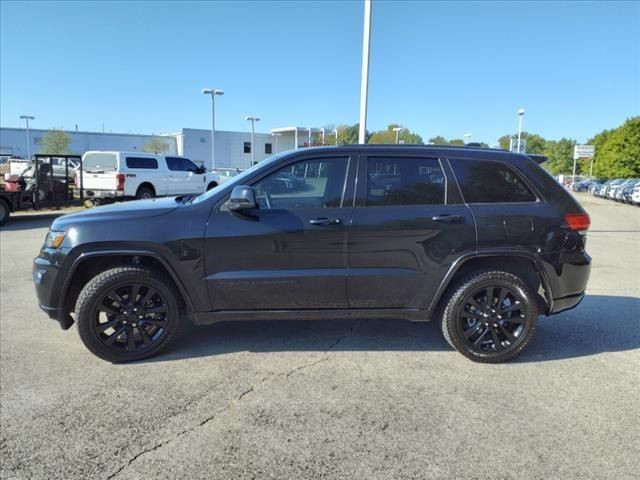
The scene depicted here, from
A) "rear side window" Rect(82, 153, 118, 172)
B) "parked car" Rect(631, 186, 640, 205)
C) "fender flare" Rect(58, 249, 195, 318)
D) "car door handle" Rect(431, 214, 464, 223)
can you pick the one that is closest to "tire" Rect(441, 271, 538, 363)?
"car door handle" Rect(431, 214, 464, 223)

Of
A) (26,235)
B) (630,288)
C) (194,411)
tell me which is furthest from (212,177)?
(194,411)

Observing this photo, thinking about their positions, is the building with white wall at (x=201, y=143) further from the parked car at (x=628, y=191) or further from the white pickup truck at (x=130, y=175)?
the white pickup truck at (x=130, y=175)

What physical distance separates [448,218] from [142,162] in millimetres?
16414

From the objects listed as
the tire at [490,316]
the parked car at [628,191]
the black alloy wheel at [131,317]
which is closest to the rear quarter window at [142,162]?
the black alloy wheel at [131,317]

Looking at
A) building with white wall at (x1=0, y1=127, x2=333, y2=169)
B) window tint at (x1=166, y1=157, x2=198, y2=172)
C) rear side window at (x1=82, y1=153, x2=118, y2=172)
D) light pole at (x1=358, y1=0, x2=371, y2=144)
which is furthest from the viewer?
building with white wall at (x1=0, y1=127, x2=333, y2=169)

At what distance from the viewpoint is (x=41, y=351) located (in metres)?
4.34

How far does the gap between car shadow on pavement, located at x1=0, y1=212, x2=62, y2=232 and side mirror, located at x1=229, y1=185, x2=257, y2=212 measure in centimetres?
1202

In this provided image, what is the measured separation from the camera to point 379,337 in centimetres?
472

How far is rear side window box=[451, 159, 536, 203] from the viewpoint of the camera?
4.14 meters

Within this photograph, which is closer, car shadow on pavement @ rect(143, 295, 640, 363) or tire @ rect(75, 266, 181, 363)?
tire @ rect(75, 266, 181, 363)

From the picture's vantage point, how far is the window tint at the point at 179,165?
19.4 metres

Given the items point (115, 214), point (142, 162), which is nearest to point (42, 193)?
point (142, 162)

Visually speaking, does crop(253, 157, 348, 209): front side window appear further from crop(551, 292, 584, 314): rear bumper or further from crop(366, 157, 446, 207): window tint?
crop(551, 292, 584, 314): rear bumper

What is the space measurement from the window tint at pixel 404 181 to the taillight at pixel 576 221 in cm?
114
